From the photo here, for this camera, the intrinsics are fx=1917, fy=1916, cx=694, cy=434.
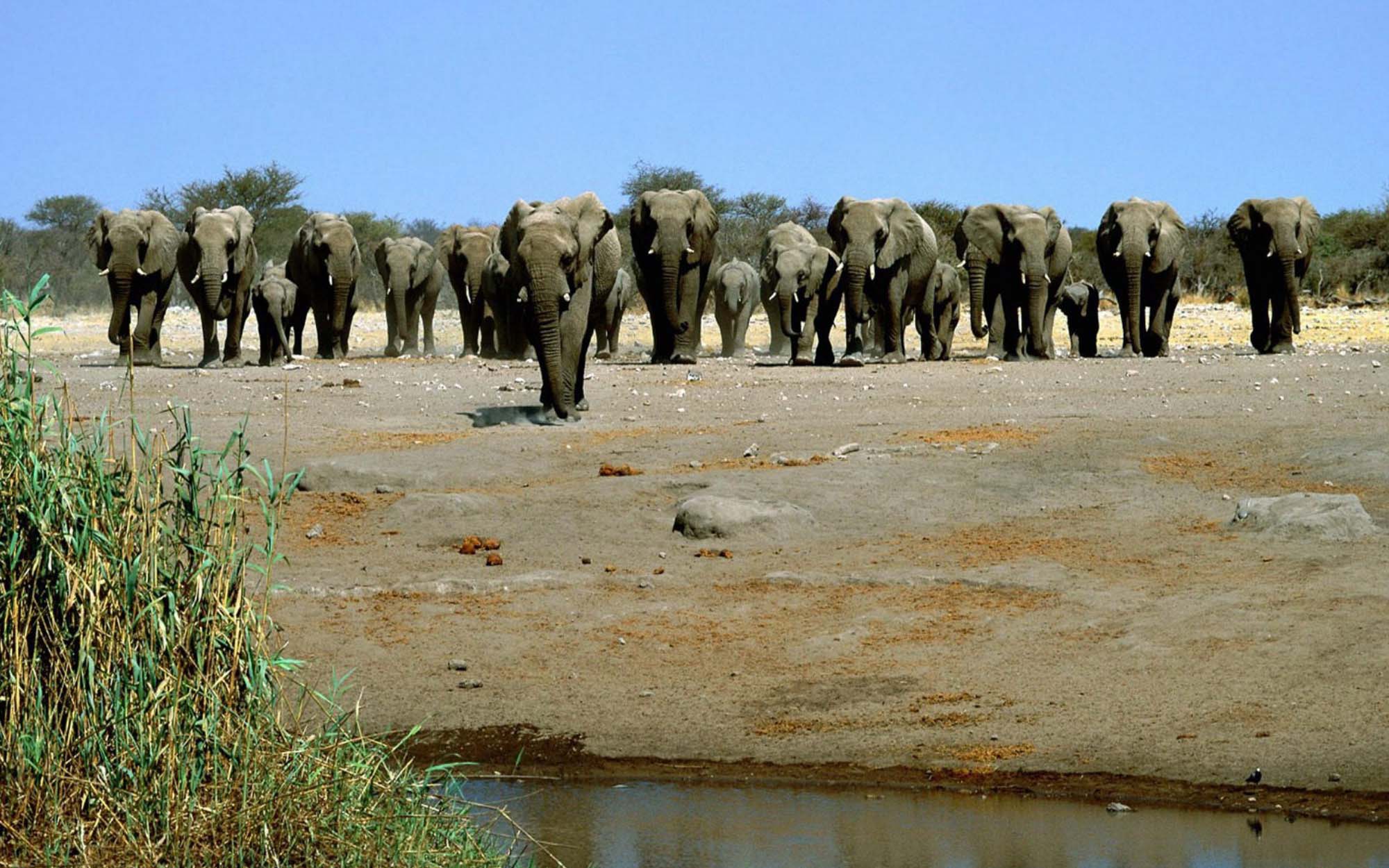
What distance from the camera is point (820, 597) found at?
1031 centimetres

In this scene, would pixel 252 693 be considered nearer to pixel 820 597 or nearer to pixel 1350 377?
pixel 820 597

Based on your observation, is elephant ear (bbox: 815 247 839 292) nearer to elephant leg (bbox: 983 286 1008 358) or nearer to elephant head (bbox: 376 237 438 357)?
elephant leg (bbox: 983 286 1008 358)

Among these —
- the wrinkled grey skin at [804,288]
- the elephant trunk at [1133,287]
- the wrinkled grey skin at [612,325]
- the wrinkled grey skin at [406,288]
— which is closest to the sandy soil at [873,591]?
the wrinkled grey skin at [804,288]

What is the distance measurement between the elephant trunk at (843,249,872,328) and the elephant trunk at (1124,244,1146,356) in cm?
408

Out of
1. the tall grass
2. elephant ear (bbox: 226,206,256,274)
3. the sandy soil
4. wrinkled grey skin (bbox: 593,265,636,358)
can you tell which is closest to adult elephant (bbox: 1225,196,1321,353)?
the sandy soil

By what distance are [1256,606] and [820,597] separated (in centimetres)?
225

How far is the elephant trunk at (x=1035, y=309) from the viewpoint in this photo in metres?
25.5

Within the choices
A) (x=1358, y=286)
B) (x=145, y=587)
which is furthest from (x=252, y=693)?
(x=1358, y=286)

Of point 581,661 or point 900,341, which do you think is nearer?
point 581,661

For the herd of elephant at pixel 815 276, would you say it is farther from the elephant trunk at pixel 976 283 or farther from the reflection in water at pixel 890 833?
the reflection in water at pixel 890 833

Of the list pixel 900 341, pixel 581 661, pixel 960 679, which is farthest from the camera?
pixel 900 341

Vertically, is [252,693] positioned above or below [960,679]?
above

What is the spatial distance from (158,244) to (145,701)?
2040 cm

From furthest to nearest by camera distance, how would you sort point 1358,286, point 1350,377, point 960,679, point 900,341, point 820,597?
1. point 1358,286
2. point 900,341
3. point 1350,377
4. point 820,597
5. point 960,679
